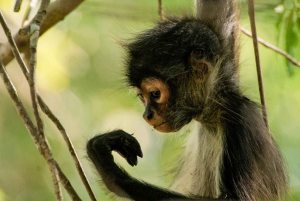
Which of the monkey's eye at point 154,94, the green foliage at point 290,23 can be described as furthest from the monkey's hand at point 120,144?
the green foliage at point 290,23

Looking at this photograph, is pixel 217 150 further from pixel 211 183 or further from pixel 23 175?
pixel 23 175

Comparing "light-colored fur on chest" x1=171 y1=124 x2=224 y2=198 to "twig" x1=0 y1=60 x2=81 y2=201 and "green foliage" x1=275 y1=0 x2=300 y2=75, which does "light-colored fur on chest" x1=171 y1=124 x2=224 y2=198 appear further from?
"twig" x1=0 y1=60 x2=81 y2=201

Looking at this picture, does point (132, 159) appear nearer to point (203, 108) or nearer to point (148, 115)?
point (148, 115)

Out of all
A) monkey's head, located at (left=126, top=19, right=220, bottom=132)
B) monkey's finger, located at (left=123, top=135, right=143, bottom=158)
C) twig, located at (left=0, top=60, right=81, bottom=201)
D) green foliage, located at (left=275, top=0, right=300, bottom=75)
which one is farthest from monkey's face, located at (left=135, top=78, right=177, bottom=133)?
twig, located at (left=0, top=60, right=81, bottom=201)

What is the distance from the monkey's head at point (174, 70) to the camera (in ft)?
10.6

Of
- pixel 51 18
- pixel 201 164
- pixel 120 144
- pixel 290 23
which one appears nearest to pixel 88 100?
pixel 51 18

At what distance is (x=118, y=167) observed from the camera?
3162 millimetres

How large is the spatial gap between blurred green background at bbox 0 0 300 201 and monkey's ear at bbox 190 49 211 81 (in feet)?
2.93

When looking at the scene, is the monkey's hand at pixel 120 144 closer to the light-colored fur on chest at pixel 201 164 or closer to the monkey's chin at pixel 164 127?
the monkey's chin at pixel 164 127

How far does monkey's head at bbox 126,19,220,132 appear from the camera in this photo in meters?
3.22

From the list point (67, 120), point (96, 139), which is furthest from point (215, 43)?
point (67, 120)

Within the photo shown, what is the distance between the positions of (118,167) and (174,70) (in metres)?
0.64

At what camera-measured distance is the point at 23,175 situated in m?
6.25

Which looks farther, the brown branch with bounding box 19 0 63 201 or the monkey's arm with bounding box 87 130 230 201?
the monkey's arm with bounding box 87 130 230 201
